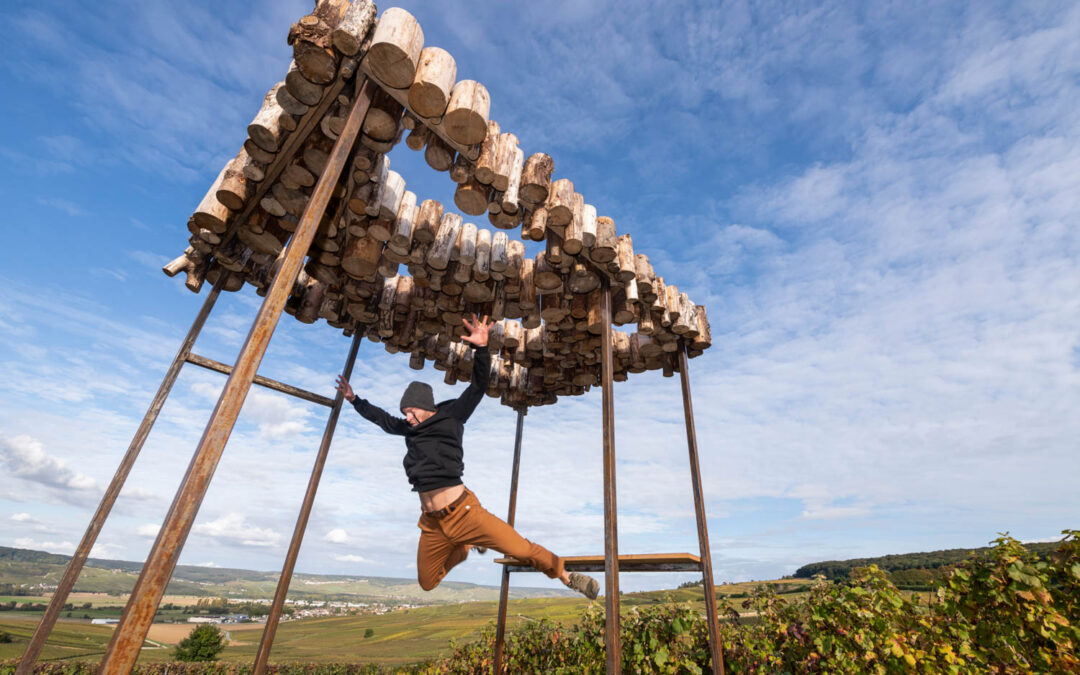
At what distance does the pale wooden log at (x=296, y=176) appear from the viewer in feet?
12.3

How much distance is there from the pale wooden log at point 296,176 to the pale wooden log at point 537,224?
1.73 meters

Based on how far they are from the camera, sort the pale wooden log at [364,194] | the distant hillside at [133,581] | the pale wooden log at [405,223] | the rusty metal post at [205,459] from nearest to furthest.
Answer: the rusty metal post at [205,459], the pale wooden log at [364,194], the pale wooden log at [405,223], the distant hillside at [133,581]

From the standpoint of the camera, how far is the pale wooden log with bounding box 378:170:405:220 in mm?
4069

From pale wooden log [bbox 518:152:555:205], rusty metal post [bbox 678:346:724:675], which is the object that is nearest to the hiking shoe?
rusty metal post [bbox 678:346:724:675]

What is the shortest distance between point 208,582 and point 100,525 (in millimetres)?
216577

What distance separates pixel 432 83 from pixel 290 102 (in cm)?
101

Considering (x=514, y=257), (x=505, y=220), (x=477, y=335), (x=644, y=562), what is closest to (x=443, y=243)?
(x=514, y=257)

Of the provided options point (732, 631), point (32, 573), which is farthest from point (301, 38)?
point (32, 573)

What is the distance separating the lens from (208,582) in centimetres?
16912

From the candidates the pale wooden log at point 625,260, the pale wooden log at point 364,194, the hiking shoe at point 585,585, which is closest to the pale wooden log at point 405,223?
the pale wooden log at point 364,194

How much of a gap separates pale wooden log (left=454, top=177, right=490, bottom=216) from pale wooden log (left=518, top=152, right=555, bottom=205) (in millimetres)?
292

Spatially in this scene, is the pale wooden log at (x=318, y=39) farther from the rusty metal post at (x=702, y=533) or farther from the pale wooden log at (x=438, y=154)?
the rusty metal post at (x=702, y=533)

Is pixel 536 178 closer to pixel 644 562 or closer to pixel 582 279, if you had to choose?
pixel 582 279

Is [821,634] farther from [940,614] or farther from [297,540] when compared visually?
[297,540]
